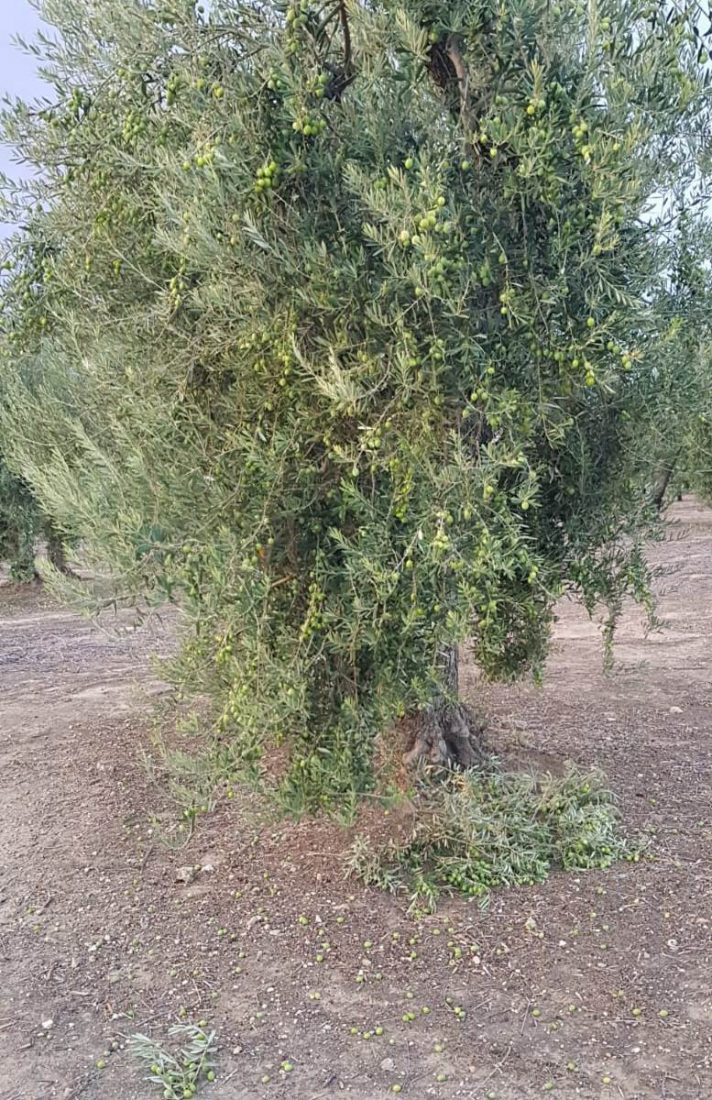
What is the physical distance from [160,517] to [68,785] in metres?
3.30

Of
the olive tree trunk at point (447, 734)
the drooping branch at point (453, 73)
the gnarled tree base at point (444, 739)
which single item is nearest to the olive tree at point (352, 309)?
the drooping branch at point (453, 73)

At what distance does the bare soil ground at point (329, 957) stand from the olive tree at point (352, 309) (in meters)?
0.86

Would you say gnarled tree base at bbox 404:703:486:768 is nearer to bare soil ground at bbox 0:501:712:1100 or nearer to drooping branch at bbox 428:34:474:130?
bare soil ground at bbox 0:501:712:1100

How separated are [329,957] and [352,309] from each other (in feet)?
9.78

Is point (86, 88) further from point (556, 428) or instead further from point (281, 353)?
point (556, 428)

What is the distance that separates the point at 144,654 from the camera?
1098 cm

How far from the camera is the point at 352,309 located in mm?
3871

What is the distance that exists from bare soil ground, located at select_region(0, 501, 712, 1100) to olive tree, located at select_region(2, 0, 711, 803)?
0.86 meters

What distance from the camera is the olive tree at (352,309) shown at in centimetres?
364

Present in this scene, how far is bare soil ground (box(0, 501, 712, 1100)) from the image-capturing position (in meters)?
3.56

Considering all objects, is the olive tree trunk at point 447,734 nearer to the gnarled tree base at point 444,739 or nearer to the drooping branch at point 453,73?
the gnarled tree base at point 444,739

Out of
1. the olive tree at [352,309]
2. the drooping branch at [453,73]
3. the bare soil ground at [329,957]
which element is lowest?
the bare soil ground at [329,957]

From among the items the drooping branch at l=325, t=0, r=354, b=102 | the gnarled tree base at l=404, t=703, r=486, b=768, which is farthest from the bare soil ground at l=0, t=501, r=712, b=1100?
the drooping branch at l=325, t=0, r=354, b=102

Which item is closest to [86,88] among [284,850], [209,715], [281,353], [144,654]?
[281,353]
